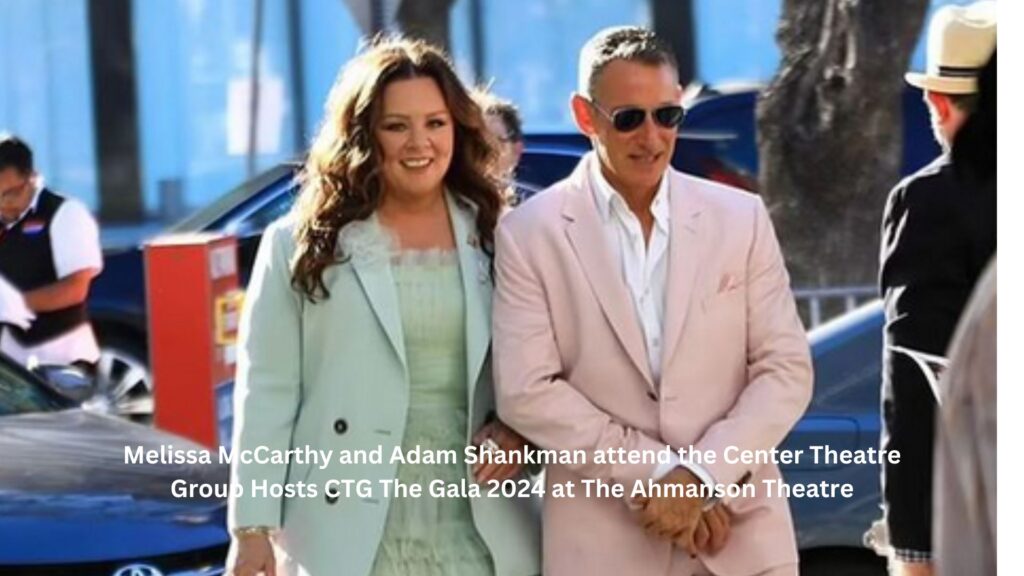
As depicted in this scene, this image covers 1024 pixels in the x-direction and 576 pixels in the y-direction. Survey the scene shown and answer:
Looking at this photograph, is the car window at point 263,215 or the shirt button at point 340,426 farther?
the car window at point 263,215

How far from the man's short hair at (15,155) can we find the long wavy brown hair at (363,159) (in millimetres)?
5123

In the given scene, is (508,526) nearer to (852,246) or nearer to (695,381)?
(695,381)

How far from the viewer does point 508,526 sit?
4074mm

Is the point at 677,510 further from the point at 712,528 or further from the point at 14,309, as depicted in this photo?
the point at 14,309

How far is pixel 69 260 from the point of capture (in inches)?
349

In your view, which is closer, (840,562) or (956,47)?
(956,47)

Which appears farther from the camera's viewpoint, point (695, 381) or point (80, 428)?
point (80, 428)

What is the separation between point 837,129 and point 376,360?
5.66 metres

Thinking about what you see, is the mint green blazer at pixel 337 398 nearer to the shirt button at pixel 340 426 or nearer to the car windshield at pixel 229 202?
the shirt button at pixel 340 426

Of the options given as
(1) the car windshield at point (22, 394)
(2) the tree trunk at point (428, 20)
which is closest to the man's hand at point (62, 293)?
(2) the tree trunk at point (428, 20)

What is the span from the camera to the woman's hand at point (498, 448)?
13.2 ft

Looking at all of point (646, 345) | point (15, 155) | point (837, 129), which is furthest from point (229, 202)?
point (646, 345)
